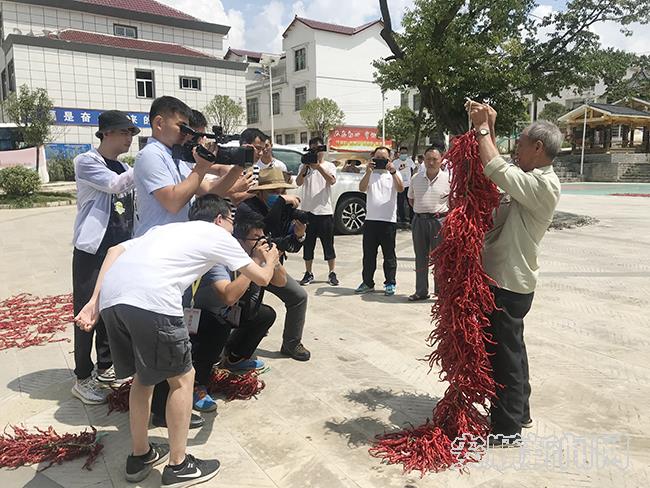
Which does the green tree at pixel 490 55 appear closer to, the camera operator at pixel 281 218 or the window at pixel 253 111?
the camera operator at pixel 281 218

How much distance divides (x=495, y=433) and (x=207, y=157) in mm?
2206

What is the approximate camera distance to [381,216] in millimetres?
6191

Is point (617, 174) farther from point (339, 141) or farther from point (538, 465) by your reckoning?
point (538, 465)

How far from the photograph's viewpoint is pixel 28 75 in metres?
26.2

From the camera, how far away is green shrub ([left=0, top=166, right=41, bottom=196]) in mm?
17641

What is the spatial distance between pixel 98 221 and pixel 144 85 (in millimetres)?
28991

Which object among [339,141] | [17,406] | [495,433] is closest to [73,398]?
[17,406]

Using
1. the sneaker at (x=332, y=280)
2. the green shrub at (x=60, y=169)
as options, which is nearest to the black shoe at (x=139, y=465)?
the sneaker at (x=332, y=280)

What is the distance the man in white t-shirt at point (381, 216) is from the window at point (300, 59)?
36.9m

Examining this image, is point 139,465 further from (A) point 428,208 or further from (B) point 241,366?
(A) point 428,208

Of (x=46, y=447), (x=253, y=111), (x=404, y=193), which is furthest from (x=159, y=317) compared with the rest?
(x=253, y=111)

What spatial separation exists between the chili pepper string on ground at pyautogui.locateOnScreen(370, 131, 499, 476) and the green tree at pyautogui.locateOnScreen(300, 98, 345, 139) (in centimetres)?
3404

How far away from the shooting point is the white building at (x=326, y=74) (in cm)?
3997

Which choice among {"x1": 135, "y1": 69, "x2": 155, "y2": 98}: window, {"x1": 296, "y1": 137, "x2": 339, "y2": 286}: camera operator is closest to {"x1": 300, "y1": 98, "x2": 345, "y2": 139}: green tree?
{"x1": 135, "y1": 69, "x2": 155, "y2": 98}: window
